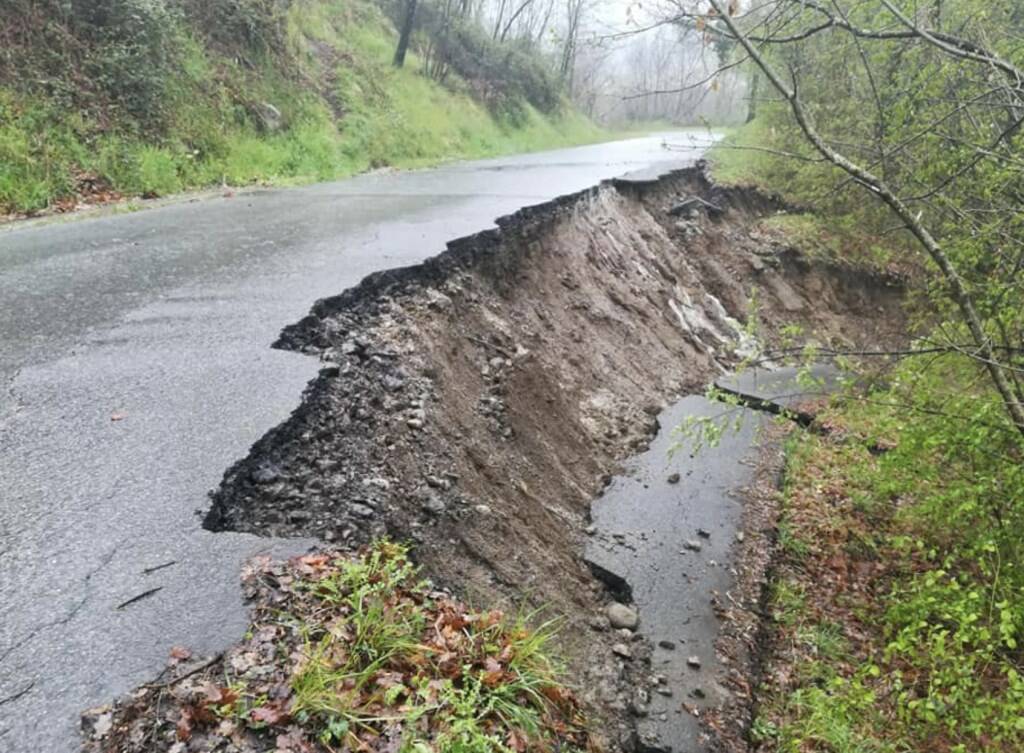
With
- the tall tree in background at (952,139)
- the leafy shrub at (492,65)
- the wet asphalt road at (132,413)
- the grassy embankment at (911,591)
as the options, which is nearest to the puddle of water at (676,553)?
the grassy embankment at (911,591)

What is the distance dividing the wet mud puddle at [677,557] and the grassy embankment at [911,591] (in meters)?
0.42

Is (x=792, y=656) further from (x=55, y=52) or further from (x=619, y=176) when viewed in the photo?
(x=55, y=52)

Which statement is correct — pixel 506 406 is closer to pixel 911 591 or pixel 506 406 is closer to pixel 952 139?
pixel 911 591

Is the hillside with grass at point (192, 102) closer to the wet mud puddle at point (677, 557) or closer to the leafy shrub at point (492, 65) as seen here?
the leafy shrub at point (492, 65)

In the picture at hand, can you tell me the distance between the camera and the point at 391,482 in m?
3.54

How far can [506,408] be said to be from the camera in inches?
213

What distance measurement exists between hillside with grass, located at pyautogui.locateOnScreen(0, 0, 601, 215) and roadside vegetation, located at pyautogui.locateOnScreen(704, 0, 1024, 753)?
8.14m

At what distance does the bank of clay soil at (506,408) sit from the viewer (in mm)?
3350

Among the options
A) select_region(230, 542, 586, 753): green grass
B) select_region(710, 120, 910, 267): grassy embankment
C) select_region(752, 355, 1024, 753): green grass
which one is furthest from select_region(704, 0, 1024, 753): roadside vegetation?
select_region(710, 120, 910, 267): grassy embankment

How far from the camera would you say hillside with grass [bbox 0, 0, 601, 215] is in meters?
8.73

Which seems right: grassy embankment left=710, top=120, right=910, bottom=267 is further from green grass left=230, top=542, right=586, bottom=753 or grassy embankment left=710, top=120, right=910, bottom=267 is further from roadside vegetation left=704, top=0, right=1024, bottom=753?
green grass left=230, top=542, right=586, bottom=753

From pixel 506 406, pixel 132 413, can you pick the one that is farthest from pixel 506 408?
pixel 132 413

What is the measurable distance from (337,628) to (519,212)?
6.46 meters

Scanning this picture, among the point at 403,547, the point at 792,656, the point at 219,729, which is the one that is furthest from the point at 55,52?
the point at 792,656
